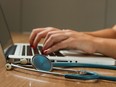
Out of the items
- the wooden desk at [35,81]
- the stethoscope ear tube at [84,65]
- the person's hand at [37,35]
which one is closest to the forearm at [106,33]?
the person's hand at [37,35]

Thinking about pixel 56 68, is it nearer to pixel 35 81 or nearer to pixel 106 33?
pixel 35 81

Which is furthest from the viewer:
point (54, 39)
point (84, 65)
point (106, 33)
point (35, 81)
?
point (106, 33)

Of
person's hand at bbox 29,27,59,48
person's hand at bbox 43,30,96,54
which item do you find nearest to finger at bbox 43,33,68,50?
person's hand at bbox 43,30,96,54

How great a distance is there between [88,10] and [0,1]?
109 centimetres

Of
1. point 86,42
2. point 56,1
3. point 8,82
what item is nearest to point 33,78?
point 8,82

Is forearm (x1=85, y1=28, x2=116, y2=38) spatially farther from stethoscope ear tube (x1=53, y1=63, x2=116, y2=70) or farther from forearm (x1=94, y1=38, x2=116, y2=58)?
stethoscope ear tube (x1=53, y1=63, x2=116, y2=70)

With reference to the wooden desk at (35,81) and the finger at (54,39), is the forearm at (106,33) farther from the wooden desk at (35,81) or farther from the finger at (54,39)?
the wooden desk at (35,81)

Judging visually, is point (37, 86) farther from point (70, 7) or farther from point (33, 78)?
point (70, 7)

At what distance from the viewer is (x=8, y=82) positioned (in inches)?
16.7

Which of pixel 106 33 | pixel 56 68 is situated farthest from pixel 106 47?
pixel 106 33

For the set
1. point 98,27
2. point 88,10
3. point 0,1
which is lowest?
point 98,27

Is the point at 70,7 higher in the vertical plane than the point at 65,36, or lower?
lower

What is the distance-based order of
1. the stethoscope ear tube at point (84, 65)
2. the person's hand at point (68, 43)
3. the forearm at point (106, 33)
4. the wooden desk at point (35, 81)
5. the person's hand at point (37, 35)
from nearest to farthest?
the wooden desk at point (35, 81)
the stethoscope ear tube at point (84, 65)
the person's hand at point (68, 43)
the person's hand at point (37, 35)
the forearm at point (106, 33)

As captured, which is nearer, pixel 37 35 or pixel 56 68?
pixel 56 68
